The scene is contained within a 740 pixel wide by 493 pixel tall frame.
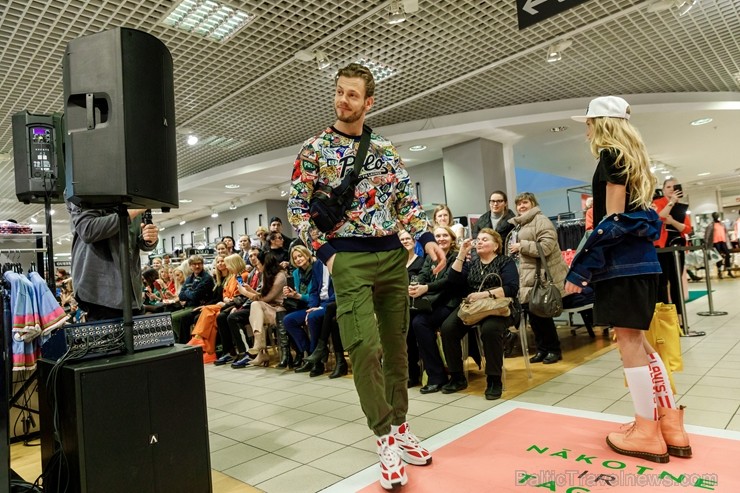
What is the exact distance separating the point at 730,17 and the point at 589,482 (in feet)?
17.6

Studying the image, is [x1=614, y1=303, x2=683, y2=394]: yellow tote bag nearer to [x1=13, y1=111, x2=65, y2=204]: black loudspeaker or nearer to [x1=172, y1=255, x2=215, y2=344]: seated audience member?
[x1=13, y1=111, x2=65, y2=204]: black loudspeaker

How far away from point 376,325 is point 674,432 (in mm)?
1290

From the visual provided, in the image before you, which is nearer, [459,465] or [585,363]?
[459,465]

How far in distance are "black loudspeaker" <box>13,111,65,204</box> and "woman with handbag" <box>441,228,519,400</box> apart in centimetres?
268

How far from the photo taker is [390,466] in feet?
6.08

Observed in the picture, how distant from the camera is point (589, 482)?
1.78 m

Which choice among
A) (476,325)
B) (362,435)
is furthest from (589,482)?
(476,325)

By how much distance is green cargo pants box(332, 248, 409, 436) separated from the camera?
190cm

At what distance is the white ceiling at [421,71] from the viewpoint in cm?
434

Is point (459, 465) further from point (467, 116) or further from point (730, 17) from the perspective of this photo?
point (467, 116)

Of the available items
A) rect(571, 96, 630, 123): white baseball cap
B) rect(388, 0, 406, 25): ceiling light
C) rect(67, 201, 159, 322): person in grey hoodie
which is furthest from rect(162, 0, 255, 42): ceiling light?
rect(571, 96, 630, 123): white baseball cap

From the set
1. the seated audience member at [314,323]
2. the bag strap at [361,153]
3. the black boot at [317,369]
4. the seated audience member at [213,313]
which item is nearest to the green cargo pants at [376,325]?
the bag strap at [361,153]

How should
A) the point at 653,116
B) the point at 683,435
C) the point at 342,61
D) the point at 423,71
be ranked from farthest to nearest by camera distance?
1. the point at 653,116
2. the point at 423,71
3. the point at 342,61
4. the point at 683,435

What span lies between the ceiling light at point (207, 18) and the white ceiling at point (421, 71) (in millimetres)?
101
